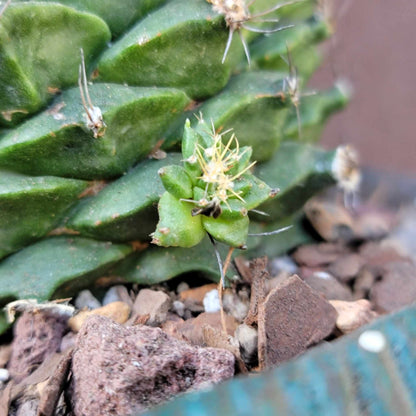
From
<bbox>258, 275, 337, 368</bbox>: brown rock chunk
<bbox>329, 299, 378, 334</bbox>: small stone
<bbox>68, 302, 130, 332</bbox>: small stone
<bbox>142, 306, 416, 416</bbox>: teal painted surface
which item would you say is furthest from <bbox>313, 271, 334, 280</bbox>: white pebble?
<bbox>142, 306, 416, 416</bbox>: teal painted surface

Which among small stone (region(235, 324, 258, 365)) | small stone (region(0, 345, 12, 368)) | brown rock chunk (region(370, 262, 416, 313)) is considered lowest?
small stone (region(0, 345, 12, 368))

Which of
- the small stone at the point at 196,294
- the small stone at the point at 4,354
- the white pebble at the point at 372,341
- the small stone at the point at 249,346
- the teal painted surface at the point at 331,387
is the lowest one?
the small stone at the point at 4,354

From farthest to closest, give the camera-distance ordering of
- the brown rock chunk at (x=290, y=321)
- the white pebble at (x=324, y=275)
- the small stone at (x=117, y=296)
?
the white pebble at (x=324, y=275) → the small stone at (x=117, y=296) → the brown rock chunk at (x=290, y=321)

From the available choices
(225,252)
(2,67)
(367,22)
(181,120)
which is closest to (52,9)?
(2,67)

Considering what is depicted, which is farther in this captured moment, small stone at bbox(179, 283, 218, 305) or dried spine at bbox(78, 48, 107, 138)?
small stone at bbox(179, 283, 218, 305)

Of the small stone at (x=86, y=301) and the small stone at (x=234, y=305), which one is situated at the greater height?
the small stone at (x=234, y=305)

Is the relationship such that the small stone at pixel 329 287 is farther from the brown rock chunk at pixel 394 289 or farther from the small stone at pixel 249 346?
the small stone at pixel 249 346

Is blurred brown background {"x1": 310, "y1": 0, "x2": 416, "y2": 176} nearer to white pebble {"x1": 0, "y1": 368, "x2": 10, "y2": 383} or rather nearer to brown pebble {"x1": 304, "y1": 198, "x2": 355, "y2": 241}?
brown pebble {"x1": 304, "y1": 198, "x2": 355, "y2": 241}

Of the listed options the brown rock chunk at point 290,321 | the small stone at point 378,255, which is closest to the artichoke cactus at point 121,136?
the brown rock chunk at point 290,321
